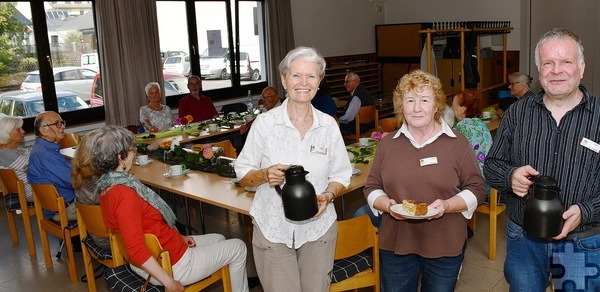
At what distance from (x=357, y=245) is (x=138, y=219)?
1025 mm

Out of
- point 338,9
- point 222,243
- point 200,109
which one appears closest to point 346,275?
point 222,243

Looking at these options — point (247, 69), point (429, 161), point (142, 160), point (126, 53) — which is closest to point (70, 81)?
point (126, 53)

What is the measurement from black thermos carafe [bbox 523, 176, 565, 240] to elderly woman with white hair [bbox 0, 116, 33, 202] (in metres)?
4.05

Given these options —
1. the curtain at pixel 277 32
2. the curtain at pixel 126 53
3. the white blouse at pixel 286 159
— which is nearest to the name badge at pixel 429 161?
the white blouse at pixel 286 159

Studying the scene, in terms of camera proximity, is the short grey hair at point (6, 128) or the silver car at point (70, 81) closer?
the short grey hair at point (6, 128)

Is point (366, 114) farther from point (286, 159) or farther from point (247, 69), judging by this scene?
point (286, 159)

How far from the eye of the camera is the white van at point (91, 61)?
6.93 metres

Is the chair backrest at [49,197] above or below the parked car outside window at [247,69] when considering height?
below

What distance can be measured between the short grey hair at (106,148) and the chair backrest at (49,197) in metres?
1.04

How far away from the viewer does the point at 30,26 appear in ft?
21.1

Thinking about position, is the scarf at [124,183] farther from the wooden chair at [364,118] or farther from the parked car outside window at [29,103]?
the parked car outside window at [29,103]

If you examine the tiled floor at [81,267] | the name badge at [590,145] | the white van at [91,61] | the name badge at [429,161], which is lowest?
the tiled floor at [81,267]

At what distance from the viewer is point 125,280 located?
2.68 meters

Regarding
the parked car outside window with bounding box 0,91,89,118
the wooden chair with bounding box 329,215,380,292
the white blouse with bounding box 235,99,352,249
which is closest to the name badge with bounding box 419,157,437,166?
the white blouse with bounding box 235,99,352,249
